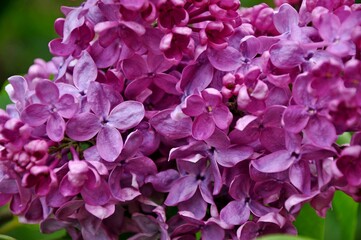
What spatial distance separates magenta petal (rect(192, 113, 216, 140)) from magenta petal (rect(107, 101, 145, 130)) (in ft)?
0.23

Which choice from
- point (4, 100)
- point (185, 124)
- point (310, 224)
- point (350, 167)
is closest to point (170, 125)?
point (185, 124)

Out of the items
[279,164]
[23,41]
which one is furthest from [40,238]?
[23,41]

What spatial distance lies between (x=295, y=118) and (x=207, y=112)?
0.37 ft

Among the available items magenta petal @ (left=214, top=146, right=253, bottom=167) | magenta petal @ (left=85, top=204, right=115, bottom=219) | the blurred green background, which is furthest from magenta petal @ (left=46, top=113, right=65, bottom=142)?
the blurred green background

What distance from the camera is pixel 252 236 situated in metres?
0.92

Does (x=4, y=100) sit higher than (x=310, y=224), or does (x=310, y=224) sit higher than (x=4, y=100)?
(x=4, y=100)

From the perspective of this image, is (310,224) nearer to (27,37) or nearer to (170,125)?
(170,125)

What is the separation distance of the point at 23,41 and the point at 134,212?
158 centimetres

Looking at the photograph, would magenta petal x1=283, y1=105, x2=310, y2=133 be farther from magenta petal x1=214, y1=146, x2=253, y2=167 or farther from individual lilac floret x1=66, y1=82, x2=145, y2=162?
individual lilac floret x1=66, y1=82, x2=145, y2=162

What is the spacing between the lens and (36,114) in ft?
2.96

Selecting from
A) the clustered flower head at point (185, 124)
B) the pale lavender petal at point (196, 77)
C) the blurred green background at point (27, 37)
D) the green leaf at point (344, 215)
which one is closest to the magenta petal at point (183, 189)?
the clustered flower head at point (185, 124)

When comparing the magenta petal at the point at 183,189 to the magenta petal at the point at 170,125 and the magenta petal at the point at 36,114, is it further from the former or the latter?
the magenta petal at the point at 36,114

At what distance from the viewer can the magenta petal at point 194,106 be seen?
88cm

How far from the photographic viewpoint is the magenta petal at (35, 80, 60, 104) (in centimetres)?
90
